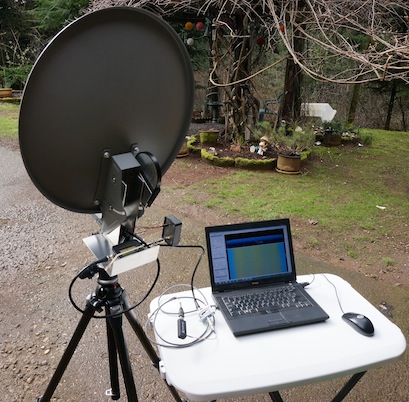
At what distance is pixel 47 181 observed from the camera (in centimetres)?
86

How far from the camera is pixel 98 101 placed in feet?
2.74

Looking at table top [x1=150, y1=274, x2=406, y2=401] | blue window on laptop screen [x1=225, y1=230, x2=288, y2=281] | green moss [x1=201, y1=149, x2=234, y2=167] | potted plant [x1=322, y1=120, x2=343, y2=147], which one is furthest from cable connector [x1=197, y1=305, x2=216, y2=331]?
potted plant [x1=322, y1=120, x2=343, y2=147]

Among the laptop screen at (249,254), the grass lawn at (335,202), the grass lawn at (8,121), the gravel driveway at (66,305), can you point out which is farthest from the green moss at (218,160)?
the laptop screen at (249,254)

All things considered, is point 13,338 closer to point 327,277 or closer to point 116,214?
point 116,214

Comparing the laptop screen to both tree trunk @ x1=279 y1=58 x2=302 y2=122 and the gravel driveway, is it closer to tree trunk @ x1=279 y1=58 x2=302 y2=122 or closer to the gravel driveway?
the gravel driveway

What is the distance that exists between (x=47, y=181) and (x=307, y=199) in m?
3.51

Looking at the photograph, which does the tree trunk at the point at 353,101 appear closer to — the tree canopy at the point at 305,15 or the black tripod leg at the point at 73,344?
the tree canopy at the point at 305,15

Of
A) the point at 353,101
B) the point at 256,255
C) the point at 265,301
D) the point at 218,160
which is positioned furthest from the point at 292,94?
the point at 265,301

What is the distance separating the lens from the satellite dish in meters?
0.74

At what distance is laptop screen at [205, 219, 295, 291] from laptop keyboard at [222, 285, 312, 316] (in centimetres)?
5

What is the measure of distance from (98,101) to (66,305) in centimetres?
176

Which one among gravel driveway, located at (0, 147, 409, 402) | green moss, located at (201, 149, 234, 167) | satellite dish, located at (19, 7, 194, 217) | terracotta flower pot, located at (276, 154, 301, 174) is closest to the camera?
satellite dish, located at (19, 7, 194, 217)

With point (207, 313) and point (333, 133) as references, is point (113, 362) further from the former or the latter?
point (333, 133)

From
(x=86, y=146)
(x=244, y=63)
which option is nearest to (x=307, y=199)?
(x=244, y=63)
